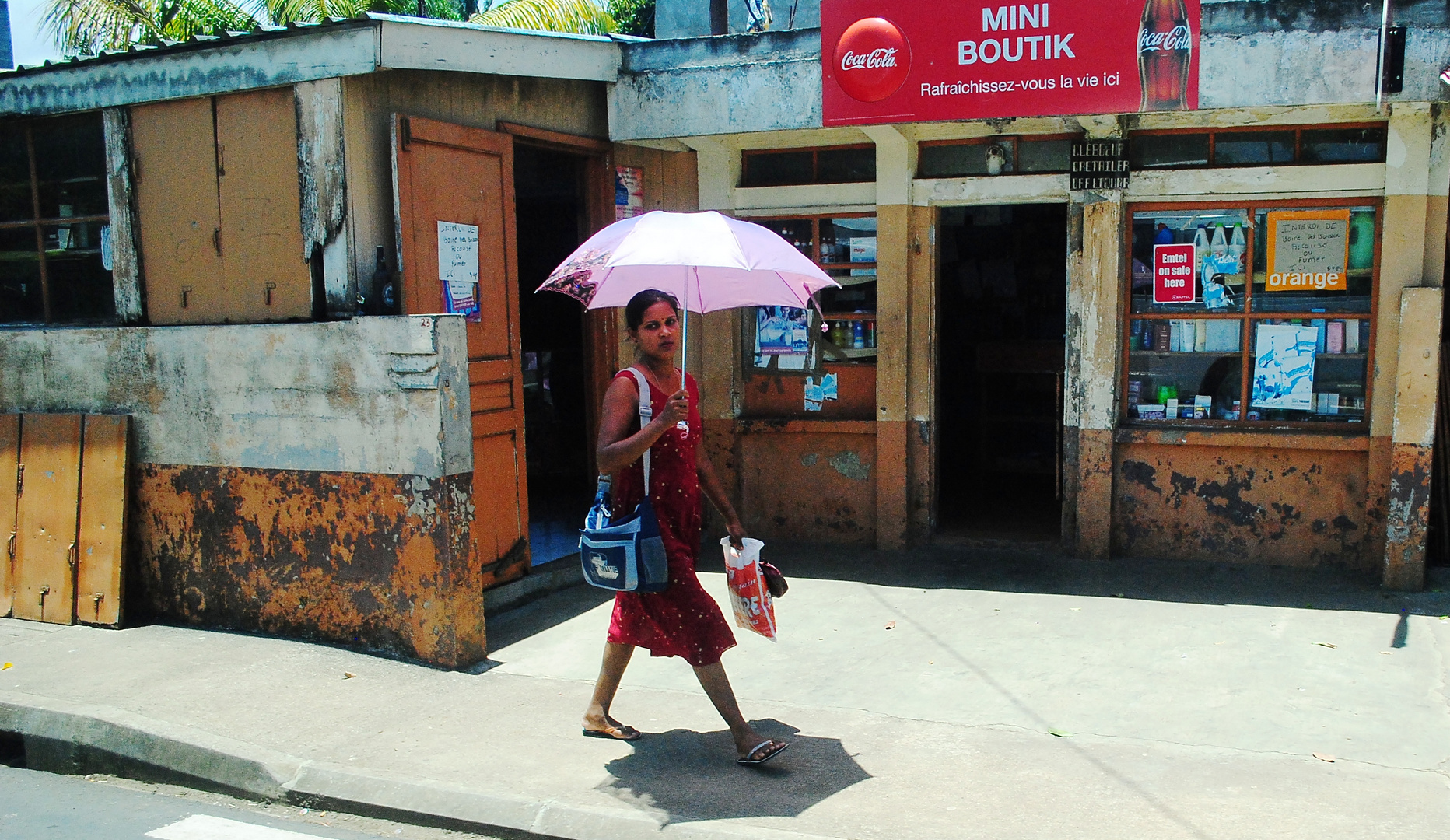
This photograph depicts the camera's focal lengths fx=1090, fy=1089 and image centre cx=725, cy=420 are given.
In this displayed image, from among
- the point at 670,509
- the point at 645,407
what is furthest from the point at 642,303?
the point at 670,509

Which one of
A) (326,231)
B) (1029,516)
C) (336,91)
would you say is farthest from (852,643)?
(336,91)

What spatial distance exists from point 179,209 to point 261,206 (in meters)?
0.69

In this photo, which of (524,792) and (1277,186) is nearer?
(524,792)

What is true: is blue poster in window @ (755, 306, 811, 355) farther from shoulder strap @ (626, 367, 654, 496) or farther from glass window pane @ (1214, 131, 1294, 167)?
shoulder strap @ (626, 367, 654, 496)

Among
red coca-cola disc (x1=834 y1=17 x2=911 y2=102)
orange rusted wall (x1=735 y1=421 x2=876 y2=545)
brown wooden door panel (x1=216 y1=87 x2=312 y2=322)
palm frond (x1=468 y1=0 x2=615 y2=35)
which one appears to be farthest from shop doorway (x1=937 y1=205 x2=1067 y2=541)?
palm frond (x1=468 y1=0 x2=615 y2=35)

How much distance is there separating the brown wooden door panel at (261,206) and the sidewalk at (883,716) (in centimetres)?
193

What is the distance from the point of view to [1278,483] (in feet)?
22.3

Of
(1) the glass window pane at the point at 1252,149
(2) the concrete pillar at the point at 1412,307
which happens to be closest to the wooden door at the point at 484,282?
(1) the glass window pane at the point at 1252,149

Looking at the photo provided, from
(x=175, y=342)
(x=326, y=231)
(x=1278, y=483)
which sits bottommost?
(x=1278, y=483)

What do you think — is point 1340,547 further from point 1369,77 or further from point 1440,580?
point 1369,77

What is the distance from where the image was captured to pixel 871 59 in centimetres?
661

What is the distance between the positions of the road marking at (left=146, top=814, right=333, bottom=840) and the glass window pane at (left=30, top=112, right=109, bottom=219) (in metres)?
4.21

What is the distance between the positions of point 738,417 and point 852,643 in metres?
2.44

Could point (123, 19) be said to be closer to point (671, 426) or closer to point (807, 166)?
point (807, 166)
